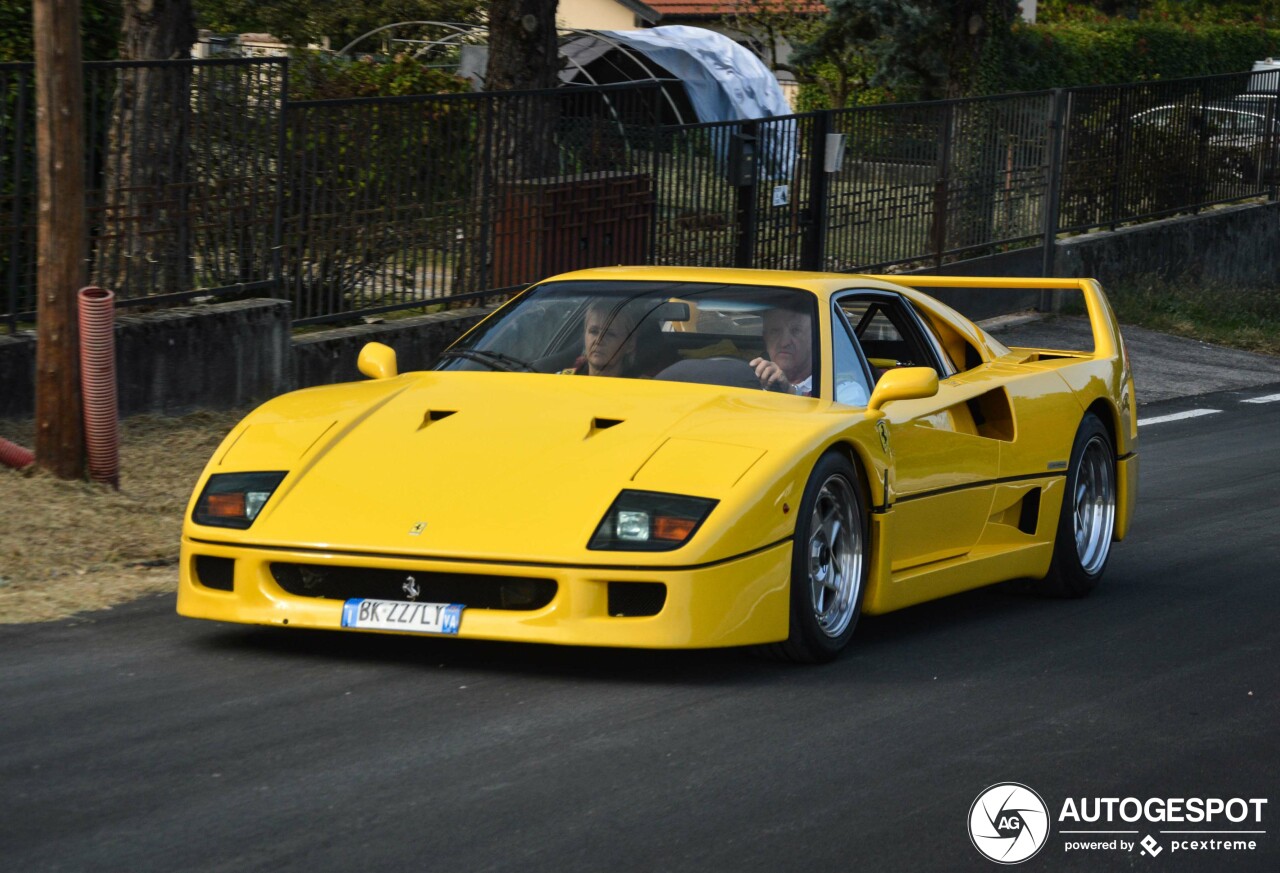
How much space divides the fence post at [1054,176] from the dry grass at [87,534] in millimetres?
12016

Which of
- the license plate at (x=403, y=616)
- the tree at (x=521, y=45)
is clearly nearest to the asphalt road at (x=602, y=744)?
the license plate at (x=403, y=616)

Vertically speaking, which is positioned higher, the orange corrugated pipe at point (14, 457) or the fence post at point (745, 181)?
the fence post at point (745, 181)

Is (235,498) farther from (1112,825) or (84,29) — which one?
(84,29)

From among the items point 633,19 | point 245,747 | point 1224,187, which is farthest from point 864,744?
point 633,19

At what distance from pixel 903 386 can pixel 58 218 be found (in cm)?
392

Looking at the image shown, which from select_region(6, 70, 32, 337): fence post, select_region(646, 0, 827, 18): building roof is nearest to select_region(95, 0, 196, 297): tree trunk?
select_region(6, 70, 32, 337): fence post

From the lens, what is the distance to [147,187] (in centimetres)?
1077

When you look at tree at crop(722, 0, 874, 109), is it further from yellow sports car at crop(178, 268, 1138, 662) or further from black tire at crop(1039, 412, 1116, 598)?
yellow sports car at crop(178, 268, 1138, 662)

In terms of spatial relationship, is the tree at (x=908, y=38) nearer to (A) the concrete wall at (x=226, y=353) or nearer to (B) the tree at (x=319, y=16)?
(B) the tree at (x=319, y=16)

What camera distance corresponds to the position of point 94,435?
340 inches

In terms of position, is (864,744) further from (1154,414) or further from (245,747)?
(1154,414)

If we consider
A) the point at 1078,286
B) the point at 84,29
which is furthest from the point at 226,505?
the point at 84,29

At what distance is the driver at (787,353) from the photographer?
667 centimetres

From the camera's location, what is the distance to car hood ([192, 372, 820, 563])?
5.64 meters
